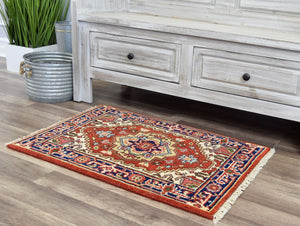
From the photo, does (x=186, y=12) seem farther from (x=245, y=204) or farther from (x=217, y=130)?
(x=245, y=204)

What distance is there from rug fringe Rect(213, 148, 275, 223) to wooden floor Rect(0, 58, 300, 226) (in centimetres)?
2

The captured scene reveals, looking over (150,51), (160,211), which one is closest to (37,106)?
(150,51)

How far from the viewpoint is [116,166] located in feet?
5.35

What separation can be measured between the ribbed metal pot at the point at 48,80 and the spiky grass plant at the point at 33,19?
502 millimetres

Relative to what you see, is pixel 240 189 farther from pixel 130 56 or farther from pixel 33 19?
pixel 33 19

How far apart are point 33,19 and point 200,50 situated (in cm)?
137

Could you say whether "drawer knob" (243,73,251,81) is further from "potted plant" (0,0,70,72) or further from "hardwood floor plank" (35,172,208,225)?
"potted plant" (0,0,70,72)

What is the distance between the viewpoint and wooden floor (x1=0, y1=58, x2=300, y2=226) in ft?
4.30

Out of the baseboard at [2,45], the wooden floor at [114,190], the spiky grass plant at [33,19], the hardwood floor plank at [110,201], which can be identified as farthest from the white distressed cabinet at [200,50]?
the baseboard at [2,45]

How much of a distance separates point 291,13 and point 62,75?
1.33 metres

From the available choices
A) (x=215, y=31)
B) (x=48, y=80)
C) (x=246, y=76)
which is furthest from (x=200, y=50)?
(x=48, y=80)

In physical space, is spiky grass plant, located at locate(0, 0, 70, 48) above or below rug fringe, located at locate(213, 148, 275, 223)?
above

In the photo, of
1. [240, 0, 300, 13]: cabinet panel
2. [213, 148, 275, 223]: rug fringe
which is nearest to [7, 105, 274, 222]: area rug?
[213, 148, 275, 223]: rug fringe

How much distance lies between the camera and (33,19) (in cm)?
279
